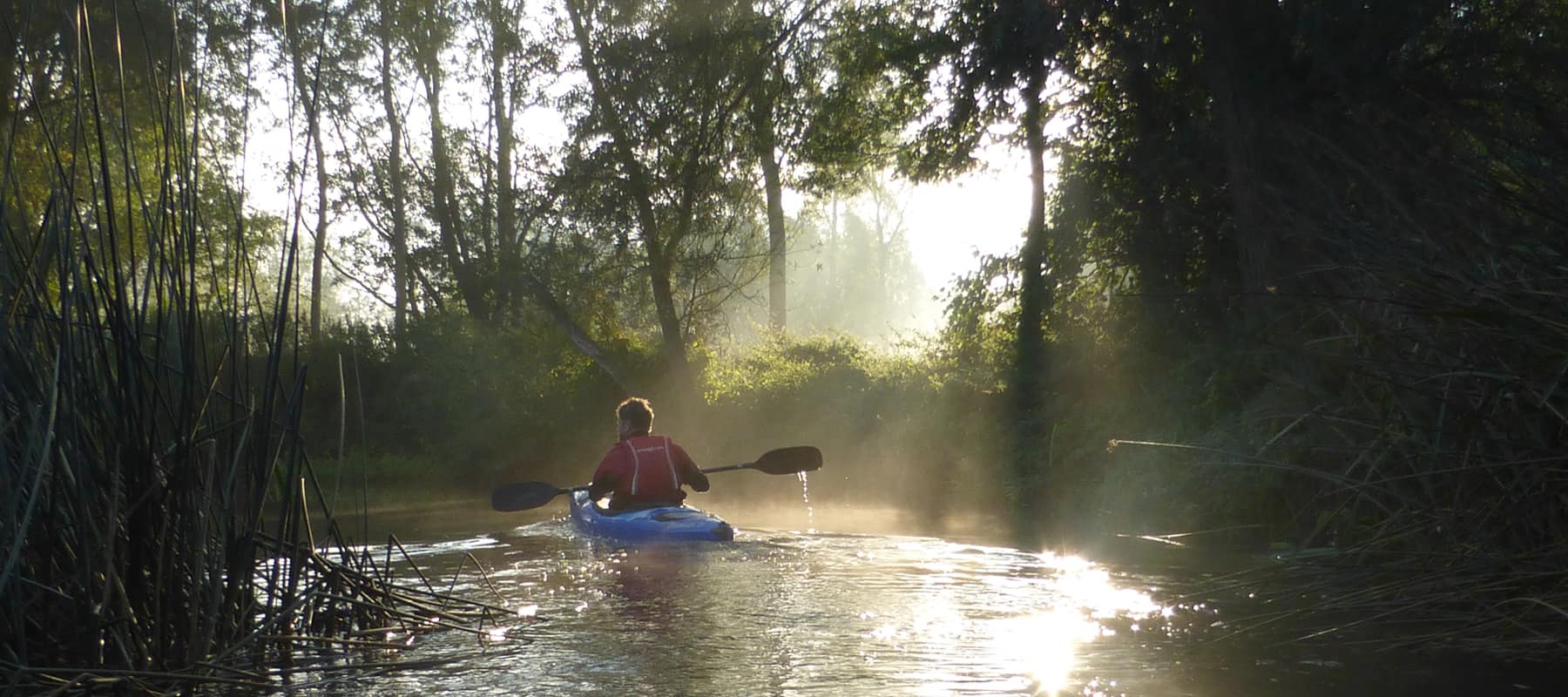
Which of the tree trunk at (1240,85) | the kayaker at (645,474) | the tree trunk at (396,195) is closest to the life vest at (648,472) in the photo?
the kayaker at (645,474)

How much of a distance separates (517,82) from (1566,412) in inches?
668

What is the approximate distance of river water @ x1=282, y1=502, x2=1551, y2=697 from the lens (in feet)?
15.6

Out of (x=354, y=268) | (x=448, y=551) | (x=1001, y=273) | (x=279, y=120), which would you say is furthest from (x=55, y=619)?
(x=354, y=268)

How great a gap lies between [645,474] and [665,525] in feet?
2.14

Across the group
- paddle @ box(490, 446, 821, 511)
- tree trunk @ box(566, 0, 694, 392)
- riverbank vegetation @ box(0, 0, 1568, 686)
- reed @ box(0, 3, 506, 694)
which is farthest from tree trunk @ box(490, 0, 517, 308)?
reed @ box(0, 3, 506, 694)

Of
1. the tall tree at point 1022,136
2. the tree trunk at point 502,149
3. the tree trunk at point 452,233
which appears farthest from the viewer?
the tree trunk at point 452,233

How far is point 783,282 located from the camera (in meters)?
33.8

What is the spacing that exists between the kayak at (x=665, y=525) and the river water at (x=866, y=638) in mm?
139

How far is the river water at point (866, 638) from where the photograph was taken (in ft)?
15.6

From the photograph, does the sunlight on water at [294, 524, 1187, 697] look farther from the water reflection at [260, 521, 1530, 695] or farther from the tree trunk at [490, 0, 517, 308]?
the tree trunk at [490, 0, 517, 308]

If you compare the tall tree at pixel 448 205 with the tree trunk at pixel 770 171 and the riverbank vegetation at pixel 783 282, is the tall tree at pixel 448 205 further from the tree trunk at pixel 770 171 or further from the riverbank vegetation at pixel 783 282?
the tree trunk at pixel 770 171

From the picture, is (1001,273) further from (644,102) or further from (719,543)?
(719,543)

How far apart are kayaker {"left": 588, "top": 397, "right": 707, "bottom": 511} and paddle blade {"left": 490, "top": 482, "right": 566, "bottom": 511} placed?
623 millimetres

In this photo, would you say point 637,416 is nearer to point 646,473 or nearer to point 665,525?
point 646,473
